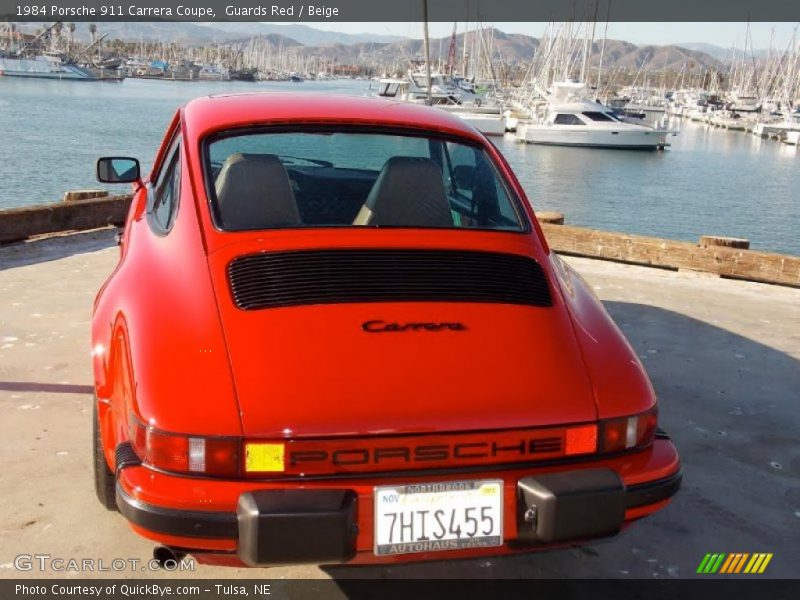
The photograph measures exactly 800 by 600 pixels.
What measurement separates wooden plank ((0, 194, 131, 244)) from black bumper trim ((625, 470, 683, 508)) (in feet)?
25.5

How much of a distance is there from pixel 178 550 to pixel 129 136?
48523mm

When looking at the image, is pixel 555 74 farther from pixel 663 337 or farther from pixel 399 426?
pixel 399 426

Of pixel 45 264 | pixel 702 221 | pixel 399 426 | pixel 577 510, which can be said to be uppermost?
pixel 399 426

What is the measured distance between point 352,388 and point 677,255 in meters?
7.39

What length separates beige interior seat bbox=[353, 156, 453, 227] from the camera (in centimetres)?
355

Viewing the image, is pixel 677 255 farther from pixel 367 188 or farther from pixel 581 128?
pixel 581 128

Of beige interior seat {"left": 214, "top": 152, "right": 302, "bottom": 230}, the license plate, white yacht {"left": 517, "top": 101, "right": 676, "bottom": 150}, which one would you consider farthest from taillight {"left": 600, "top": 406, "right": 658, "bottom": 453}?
white yacht {"left": 517, "top": 101, "right": 676, "bottom": 150}

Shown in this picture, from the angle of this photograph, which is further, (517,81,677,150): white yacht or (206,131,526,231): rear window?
(517,81,677,150): white yacht

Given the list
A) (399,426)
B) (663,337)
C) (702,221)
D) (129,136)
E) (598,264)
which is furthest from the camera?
(129,136)

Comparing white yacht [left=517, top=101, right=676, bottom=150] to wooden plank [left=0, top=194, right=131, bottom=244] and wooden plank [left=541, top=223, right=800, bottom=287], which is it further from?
wooden plank [left=0, top=194, right=131, bottom=244]

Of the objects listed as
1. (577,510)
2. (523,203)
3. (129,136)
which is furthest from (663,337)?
(129,136)

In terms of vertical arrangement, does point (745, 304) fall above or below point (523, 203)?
below

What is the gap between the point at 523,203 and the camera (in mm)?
3689

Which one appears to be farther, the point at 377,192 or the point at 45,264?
the point at 45,264
